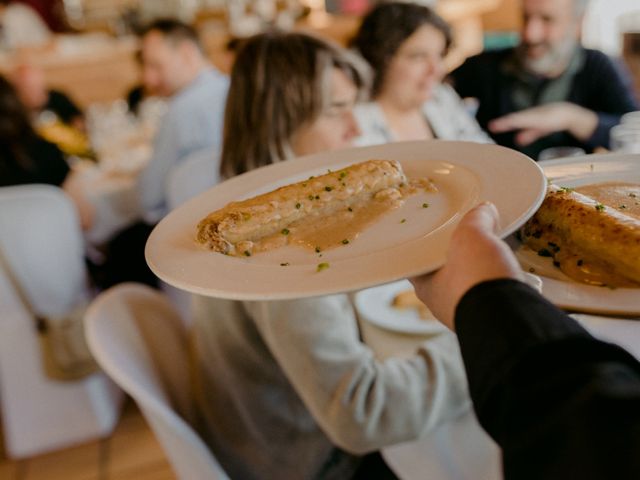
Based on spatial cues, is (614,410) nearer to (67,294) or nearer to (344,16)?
(67,294)

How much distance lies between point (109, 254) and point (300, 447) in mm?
1921

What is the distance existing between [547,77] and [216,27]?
4.70 meters

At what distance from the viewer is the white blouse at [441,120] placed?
2371 mm

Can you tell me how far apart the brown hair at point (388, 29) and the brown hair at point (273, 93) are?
101 centimetres

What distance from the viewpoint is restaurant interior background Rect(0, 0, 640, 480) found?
5352 millimetres

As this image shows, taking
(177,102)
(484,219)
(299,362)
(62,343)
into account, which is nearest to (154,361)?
(299,362)

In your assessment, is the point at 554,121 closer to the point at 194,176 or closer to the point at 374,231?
the point at 194,176

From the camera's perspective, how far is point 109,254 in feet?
9.25

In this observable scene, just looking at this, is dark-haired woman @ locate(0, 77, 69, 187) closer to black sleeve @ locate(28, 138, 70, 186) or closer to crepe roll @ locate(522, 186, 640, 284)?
black sleeve @ locate(28, 138, 70, 186)

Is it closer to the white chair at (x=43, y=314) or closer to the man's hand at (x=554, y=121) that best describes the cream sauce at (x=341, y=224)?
the man's hand at (x=554, y=121)

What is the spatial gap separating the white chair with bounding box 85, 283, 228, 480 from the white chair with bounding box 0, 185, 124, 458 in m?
1.02

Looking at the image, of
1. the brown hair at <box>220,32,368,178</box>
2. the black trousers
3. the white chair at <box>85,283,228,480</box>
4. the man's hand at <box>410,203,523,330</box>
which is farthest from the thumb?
the black trousers

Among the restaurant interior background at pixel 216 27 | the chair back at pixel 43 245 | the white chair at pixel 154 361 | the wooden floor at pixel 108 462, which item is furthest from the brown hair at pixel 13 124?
the restaurant interior background at pixel 216 27

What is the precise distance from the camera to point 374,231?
720mm
